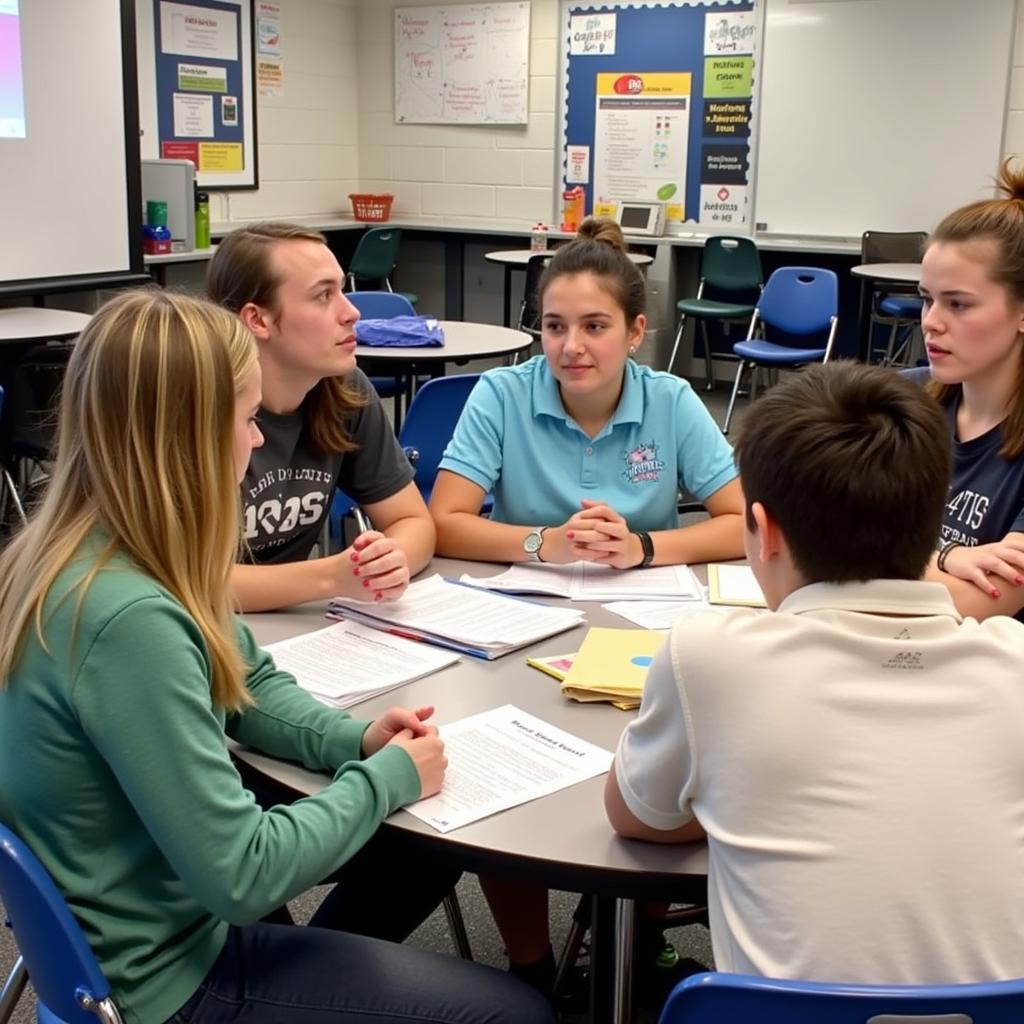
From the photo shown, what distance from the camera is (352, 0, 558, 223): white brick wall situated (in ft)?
25.6

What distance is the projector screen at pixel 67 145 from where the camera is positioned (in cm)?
505

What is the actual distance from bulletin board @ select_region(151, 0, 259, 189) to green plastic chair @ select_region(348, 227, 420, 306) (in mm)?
879

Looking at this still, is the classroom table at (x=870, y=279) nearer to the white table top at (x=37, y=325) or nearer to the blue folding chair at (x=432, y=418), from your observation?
the blue folding chair at (x=432, y=418)

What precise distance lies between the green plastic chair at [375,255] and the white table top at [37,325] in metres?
3.04

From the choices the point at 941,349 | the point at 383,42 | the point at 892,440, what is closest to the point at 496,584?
the point at 941,349

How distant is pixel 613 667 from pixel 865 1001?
69cm

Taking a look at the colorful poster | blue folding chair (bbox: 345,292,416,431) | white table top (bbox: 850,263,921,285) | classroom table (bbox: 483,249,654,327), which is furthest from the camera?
the colorful poster

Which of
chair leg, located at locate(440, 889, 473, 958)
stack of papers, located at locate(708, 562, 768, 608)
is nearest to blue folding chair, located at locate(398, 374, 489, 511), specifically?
stack of papers, located at locate(708, 562, 768, 608)

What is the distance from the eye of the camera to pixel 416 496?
6.77ft

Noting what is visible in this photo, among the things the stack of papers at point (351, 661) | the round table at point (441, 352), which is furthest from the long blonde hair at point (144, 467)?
the round table at point (441, 352)

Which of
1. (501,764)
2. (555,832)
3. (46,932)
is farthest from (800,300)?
(46,932)

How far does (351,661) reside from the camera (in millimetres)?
1512

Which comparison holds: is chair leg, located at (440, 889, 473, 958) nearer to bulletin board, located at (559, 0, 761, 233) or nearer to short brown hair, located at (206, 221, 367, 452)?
short brown hair, located at (206, 221, 367, 452)

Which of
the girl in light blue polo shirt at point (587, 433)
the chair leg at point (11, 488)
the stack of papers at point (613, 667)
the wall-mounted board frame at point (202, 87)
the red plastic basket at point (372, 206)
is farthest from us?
Result: the red plastic basket at point (372, 206)
